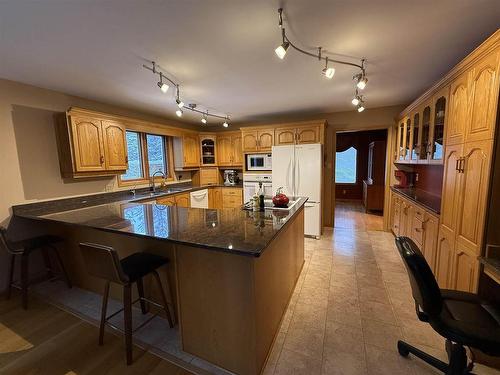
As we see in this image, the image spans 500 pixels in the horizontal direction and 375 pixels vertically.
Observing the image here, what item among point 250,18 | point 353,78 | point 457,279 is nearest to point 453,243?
point 457,279

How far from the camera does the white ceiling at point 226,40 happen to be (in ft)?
4.56

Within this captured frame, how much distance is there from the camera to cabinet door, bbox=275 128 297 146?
13.8 feet

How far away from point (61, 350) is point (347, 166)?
25.4 ft

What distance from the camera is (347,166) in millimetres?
7535

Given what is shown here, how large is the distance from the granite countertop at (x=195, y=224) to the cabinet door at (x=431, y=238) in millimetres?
1357

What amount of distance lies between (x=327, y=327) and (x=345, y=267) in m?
1.22

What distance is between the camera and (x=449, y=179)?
199 cm

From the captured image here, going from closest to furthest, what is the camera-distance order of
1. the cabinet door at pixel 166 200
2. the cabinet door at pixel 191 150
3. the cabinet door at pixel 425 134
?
the cabinet door at pixel 425 134, the cabinet door at pixel 166 200, the cabinet door at pixel 191 150

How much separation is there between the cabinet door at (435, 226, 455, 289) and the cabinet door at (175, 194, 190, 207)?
3.78 meters

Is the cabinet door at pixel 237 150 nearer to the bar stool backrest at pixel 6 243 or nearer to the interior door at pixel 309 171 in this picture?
the interior door at pixel 309 171

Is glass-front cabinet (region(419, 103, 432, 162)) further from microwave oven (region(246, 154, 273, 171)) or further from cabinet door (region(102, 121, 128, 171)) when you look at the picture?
cabinet door (region(102, 121, 128, 171))

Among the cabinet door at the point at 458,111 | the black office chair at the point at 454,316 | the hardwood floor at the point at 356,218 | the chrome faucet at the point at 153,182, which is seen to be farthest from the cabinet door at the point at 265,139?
the black office chair at the point at 454,316

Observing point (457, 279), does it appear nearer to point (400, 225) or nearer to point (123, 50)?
point (400, 225)

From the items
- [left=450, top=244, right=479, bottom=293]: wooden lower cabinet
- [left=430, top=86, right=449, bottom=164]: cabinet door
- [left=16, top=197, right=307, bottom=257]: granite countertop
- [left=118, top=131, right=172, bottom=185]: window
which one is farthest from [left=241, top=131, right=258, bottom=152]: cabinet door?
[left=450, top=244, right=479, bottom=293]: wooden lower cabinet
